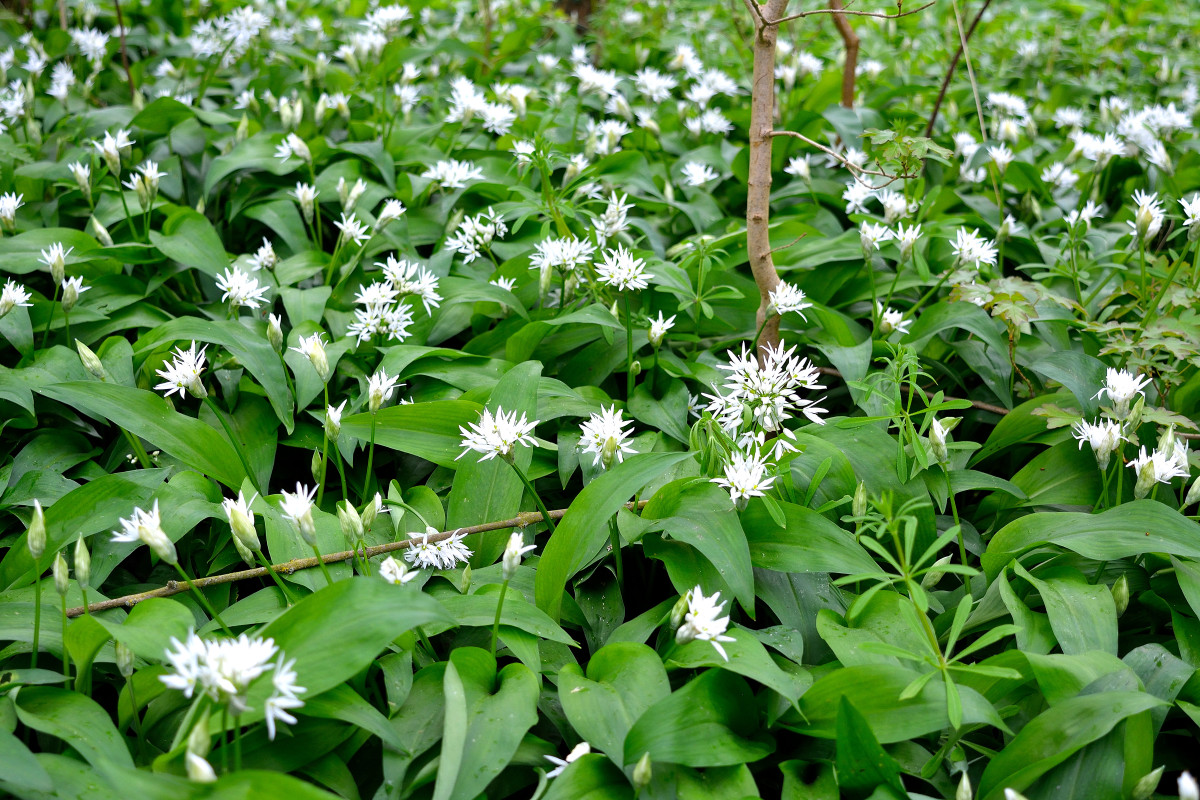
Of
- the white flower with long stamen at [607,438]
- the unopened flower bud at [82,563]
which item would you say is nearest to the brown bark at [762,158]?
the white flower with long stamen at [607,438]

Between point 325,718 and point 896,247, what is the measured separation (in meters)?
2.27

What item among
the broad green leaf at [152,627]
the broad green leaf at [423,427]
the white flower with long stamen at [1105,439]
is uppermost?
the white flower with long stamen at [1105,439]

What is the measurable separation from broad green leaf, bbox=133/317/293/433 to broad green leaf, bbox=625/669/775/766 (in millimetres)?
1152

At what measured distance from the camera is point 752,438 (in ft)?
5.84

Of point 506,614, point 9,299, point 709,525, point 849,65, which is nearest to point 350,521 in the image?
point 506,614

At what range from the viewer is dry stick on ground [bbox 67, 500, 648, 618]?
1.65m

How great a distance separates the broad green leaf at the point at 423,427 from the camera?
2002mm

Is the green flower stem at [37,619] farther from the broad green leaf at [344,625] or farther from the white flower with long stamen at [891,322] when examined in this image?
the white flower with long stamen at [891,322]

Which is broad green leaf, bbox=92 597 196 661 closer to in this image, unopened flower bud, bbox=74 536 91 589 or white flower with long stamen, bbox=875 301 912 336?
unopened flower bud, bbox=74 536 91 589

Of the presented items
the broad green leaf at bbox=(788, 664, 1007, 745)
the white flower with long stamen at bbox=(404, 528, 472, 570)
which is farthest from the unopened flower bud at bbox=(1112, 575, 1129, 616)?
the white flower with long stamen at bbox=(404, 528, 472, 570)

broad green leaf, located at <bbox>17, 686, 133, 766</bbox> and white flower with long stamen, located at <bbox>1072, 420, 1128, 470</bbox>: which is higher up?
white flower with long stamen, located at <bbox>1072, 420, 1128, 470</bbox>

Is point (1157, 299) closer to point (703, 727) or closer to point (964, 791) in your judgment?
point (964, 791)

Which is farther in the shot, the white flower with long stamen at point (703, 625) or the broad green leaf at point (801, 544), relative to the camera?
the broad green leaf at point (801, 544)

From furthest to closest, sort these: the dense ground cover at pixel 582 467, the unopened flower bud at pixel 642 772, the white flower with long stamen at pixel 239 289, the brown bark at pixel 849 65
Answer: the brown bark at pixel 849 65 → the white flower with long stamen at pixel 239 289 → the dense ground cover at pixel 582 467 → the unopened flower bud at pixel 642 772
